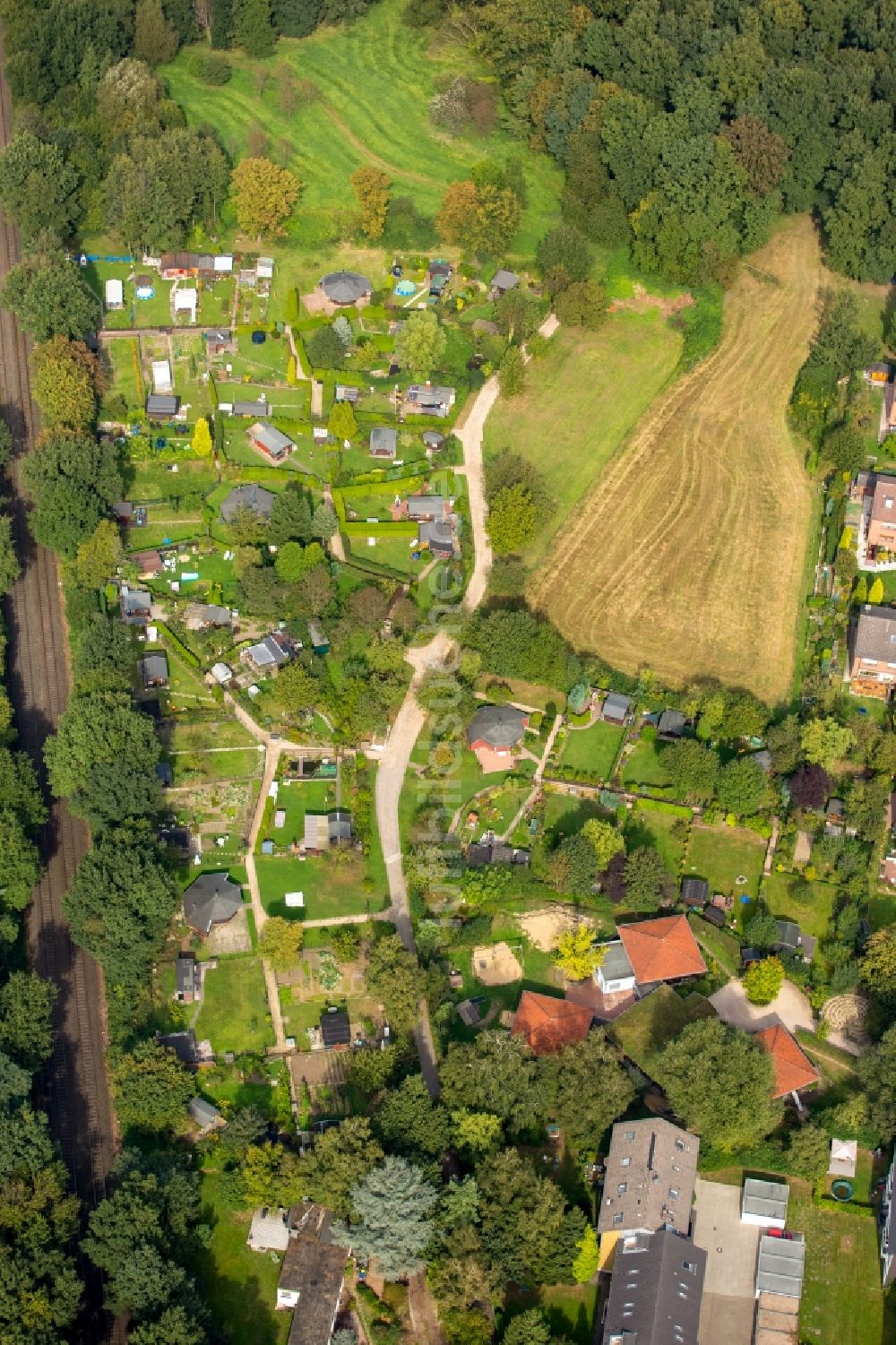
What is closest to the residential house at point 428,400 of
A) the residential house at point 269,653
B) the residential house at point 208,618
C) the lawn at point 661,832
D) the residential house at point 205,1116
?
the residential house at point 208,618

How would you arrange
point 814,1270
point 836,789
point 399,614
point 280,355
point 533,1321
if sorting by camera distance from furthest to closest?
point 280,355
point 399,614
point 836,789
point 814,1270
point 533,1321

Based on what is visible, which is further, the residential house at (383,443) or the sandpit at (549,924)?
the residential house at (383,443)

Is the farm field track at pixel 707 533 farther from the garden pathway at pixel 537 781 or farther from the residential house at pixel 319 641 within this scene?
the residential house at pixel 319 641

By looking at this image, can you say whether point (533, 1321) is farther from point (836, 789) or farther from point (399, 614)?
point (399, 614)

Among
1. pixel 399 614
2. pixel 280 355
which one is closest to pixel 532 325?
pixel 280 355

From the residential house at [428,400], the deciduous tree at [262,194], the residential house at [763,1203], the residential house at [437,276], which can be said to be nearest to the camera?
the residential house at [763,1203]

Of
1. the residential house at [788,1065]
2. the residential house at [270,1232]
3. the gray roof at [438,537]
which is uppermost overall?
the gray roof at [438,537]

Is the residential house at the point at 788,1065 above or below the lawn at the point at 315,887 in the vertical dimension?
below
